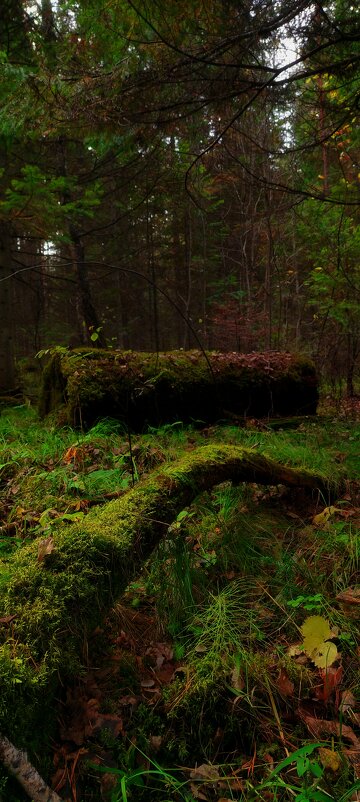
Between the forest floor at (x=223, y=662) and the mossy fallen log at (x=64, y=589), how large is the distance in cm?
15

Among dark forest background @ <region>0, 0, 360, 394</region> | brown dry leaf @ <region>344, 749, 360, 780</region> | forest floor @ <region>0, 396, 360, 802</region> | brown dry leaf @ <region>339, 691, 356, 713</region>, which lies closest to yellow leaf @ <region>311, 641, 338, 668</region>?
forest floor @ <region>0, 396, 360, 802</region>

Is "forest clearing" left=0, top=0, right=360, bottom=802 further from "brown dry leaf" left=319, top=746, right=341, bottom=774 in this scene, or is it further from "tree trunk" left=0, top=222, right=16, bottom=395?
"tree trunk" left=0, top=222, right=16, bottom=395

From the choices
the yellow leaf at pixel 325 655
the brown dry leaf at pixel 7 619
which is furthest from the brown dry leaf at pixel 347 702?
the brown dry leaf at pixel 7 619

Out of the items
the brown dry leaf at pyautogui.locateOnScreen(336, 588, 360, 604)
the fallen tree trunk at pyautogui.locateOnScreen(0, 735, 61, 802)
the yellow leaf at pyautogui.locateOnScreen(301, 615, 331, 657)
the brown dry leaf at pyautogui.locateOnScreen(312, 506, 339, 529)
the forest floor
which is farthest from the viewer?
the brown dry leaf at pyautogui.locateOnScreen(312, 506, 339, 529)

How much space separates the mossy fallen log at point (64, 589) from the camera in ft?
4.72

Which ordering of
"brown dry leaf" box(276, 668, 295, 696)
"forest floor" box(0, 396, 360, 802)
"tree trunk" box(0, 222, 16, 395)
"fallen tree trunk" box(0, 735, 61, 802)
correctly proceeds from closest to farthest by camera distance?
"fallen tree trunk" box(0, 735, 61, 802)
"forest floor" box(0, 396, 360, 802)
"brown dry leaf" box(276, 668, 295, 696)
"tree trunk" box(0, 222, 16, 395)

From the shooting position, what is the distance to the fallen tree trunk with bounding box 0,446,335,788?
1.44 meters

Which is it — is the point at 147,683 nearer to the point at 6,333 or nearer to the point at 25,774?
the point at 25,774

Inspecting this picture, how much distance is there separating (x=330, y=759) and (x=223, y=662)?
528mm

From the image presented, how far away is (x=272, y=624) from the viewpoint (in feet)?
7.06

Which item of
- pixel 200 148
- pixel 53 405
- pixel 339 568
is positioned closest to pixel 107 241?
pixel 200 148

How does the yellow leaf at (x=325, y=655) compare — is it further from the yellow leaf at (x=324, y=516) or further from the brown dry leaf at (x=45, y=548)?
the brown dry leaf at (x=45, y=548)

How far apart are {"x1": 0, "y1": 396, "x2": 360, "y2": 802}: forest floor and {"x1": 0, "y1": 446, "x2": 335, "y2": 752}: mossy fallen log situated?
0.50ft

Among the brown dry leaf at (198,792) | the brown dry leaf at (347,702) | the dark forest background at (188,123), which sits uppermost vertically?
the dark forest background at (188,123)
